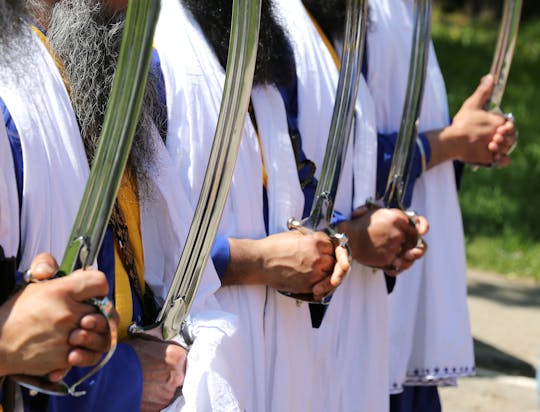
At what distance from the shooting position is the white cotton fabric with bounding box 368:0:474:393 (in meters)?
3.44

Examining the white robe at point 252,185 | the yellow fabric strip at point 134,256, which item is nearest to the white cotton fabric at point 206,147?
the white robe at point 252,185

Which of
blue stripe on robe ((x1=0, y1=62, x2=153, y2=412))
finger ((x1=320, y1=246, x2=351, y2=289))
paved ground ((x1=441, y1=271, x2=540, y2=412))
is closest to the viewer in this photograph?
blue stripe on robe ((x1=0, y1=62, x2=153, y2=412))

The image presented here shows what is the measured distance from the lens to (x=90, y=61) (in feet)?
6.97

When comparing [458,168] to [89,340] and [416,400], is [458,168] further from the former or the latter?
[89,340]

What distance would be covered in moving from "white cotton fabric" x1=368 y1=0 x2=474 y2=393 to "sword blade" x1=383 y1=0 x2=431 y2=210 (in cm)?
35

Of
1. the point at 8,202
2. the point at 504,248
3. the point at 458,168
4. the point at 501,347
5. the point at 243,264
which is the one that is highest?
the point at 8,202

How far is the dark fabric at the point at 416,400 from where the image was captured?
3.55 meters

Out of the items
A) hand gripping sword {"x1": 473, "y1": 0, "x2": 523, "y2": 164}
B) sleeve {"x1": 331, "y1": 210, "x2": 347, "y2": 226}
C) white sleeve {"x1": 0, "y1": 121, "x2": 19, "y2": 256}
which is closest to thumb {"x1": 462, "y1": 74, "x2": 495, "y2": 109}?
hand gripping sword {"x1": 473, "y1": 0, "x2": 523, "y2": 164}

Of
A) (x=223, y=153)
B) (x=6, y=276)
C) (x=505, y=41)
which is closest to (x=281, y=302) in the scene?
(x=223, y=153)

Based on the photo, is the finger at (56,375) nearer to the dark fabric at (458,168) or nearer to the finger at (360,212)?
the finger at (360,212)

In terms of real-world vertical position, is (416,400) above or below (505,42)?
below

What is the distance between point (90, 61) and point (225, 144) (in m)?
0.34

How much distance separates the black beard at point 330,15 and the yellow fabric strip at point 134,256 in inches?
45.5

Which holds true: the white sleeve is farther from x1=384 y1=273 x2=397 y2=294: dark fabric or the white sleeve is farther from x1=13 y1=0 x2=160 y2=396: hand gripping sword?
x1=384 y1=273 x2=397 y2=294: dark fabric
